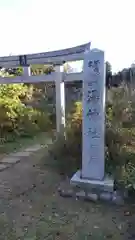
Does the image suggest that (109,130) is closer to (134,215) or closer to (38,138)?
(134,215)

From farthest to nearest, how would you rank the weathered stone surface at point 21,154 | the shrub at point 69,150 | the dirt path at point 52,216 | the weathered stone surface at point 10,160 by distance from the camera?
the weathered stone surface at point 21,154, the weathered stone surface at point 10,160, the shrub at point 69,150, the dirt path at point 52,216

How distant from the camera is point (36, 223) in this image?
3441 millimetres

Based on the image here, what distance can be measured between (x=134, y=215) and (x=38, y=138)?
6440 mm

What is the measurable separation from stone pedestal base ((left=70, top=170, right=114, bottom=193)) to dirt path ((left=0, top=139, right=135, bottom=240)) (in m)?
0.22

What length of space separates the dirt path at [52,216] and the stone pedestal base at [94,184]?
0.22 meters

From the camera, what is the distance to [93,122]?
4246 millimetres

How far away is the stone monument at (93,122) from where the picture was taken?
4.17 metres

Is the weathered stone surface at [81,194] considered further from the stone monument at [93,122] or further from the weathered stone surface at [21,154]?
the weathered stone surface at [21,154]

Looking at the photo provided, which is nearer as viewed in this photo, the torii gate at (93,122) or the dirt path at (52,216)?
the dirt path at (52,216)

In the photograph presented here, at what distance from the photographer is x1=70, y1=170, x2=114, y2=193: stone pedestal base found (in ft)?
13.2

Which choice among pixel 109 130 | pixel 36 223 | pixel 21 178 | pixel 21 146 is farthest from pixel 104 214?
pixel 21 146

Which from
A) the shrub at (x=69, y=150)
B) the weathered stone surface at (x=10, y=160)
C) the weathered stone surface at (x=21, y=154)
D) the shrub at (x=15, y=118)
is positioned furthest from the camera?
the shrub at (x=15, y=118)

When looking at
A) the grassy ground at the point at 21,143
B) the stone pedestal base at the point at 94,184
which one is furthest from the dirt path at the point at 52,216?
the grassy ground at the point at 21,143

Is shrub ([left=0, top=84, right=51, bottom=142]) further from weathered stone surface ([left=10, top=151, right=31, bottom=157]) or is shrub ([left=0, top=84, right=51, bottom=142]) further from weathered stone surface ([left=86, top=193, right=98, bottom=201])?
weathered stone surface ([left=86, top=193, right=98, bottom=201])
